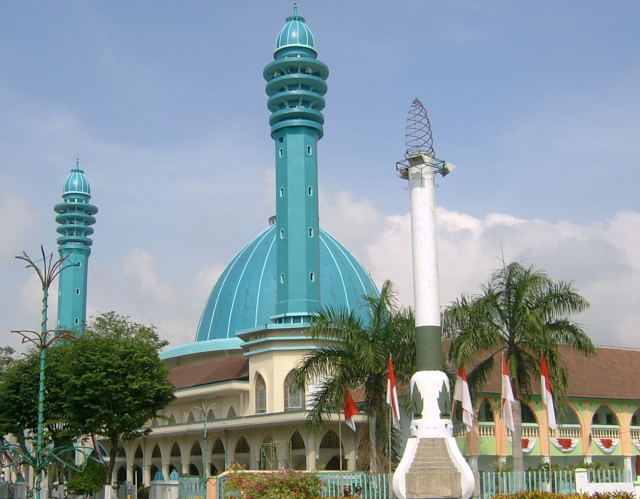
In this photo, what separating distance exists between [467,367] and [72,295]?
41992mm

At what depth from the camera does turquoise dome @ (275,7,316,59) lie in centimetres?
4509

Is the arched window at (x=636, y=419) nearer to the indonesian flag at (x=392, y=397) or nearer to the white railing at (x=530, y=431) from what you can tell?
the white railing at (x=530, y=431)

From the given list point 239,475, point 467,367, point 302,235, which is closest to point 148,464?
point 302,235

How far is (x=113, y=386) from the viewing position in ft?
118

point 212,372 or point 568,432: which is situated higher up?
point 212,372

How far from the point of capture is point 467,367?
96.6ft

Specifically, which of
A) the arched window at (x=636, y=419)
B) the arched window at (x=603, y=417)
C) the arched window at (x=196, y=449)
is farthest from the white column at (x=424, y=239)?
the arched window at (x=196, y=449)

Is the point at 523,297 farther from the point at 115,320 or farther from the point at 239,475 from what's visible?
the point at 115,320

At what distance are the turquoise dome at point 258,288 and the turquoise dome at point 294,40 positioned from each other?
14.6 meters

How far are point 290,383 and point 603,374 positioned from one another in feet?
48.1

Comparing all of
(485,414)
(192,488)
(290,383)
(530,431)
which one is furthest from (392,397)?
(290,383)

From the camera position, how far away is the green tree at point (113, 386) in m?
36.0

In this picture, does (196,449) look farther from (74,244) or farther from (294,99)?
(74,244)

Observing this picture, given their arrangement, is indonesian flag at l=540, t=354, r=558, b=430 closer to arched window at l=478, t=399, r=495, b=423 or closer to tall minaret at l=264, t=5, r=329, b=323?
arched window at l=478, t=399, r=495, b=423
